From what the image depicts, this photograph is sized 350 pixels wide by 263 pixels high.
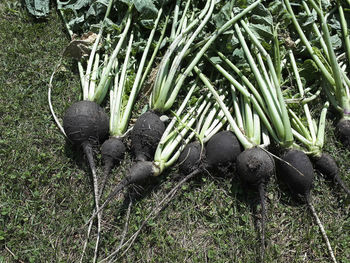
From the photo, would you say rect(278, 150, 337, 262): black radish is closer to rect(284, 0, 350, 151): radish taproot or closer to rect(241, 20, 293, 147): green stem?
rect(241, 20, 293, 147): green stem

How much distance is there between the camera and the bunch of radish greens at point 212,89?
3.04 m

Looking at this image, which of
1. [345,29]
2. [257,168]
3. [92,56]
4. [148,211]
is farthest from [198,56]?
[345,29]

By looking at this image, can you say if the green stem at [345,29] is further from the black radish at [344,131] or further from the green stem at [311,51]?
the black radish at [344,131]

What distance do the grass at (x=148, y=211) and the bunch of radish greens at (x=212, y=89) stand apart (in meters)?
0.17

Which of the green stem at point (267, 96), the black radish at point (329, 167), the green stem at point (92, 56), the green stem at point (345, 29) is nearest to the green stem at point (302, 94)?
the black radish at point (329, 167)

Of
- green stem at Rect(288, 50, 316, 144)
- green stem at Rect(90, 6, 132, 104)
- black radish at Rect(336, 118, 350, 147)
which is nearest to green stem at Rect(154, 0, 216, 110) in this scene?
green stem at Rect(90, 6, 132, 104)

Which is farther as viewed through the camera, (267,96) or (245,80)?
(245,80)

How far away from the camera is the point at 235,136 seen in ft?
10.2

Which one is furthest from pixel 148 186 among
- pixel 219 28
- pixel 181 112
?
pixel 219 28

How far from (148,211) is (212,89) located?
1501mm

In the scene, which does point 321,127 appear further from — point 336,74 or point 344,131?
point 336,74

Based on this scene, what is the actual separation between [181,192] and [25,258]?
163 centimetres

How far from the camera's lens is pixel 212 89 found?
3328mm

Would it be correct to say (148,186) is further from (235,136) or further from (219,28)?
(219,28)
